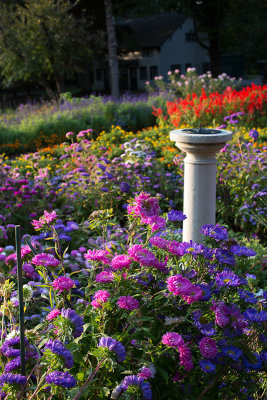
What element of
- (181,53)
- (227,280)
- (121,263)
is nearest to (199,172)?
(227,280)

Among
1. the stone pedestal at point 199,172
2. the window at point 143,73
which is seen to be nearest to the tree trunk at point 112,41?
the window at point 143,73

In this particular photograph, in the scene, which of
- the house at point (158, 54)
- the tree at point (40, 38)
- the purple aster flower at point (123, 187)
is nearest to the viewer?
the purple aster flower at point (123, 187)

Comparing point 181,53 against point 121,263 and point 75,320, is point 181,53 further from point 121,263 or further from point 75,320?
point 75,320

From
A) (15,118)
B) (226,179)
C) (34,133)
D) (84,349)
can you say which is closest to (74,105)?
(15,118)

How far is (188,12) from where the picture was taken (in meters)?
25.5

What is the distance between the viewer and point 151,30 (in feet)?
108

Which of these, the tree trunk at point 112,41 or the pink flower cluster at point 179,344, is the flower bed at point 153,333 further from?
Result: the tree trunk at point 112,41

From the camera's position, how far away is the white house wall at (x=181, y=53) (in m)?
30.9

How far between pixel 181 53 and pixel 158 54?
96.8 inches

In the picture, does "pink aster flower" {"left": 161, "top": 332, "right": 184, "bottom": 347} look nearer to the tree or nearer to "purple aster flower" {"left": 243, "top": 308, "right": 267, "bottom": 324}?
"purple aster flower" {"left": 243, "top": 308, "right": 267, "bottom": 324}

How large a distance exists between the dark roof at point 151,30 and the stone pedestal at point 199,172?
84.1 ft

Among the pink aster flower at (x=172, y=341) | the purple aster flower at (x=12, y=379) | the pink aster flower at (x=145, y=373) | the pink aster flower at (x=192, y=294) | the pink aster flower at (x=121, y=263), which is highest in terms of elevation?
the pink aster flower at (x=121, y=263)

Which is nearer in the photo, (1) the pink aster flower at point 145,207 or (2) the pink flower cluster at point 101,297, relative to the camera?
(2) the pink flower cluster at point 101,297

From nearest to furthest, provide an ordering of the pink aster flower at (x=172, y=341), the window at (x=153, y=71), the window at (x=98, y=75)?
the pink aster flower at (x=172, y=341) < the window at (x=153, y=71) < the window at (x=98, y=75)
